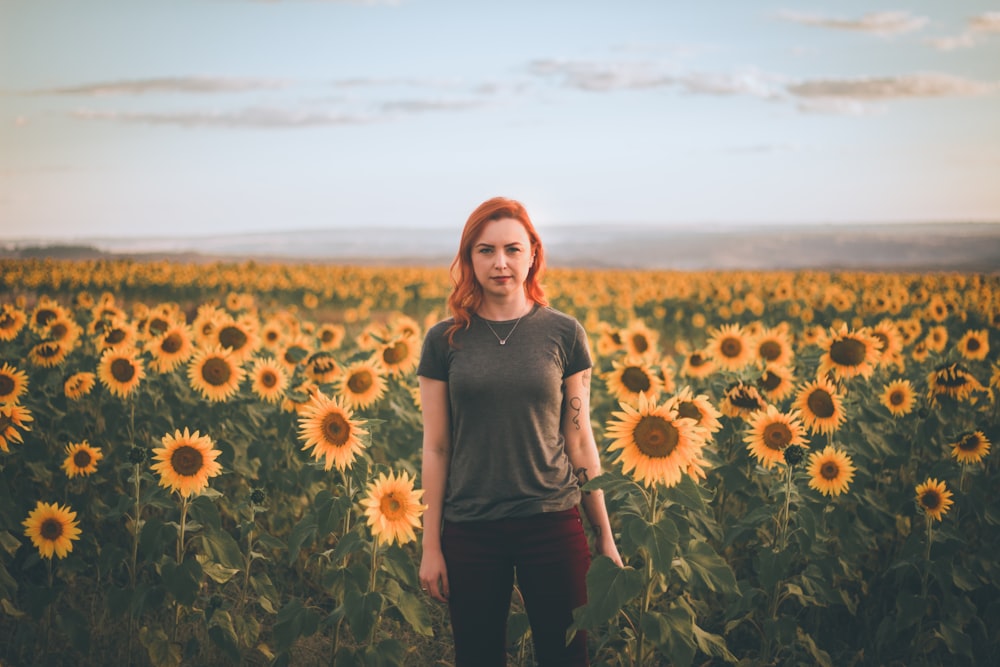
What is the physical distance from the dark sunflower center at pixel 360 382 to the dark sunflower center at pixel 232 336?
5.63 ft

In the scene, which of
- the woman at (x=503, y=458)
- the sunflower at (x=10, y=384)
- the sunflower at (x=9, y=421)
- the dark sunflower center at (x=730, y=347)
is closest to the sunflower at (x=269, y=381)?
the sunflower at (x=9, y=421)

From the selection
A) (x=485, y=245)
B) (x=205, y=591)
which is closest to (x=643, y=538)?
(x=485, y=245)

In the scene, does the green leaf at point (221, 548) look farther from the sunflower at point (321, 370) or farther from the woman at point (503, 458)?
the sunflower at point (321, 370)

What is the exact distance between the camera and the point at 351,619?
10.7 feet

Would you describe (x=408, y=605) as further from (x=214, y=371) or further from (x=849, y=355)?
(x=849, y=355)

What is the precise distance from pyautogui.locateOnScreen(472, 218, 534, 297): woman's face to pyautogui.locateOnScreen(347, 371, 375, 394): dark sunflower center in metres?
2.29

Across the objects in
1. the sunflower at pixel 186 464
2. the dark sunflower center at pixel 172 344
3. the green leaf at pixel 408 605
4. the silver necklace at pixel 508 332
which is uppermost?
Result: the silver necklace at pixel 508 332

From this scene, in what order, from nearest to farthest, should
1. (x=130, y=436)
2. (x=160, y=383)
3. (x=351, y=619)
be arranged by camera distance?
(x=351, y=619) < (x=130, y=436) < (x=160, y=383)

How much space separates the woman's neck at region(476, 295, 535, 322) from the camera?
3127mm

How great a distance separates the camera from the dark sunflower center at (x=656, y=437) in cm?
296

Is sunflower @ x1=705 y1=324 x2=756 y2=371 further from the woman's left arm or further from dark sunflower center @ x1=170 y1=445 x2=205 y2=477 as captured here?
dark sunflower center @ x1=170 y1=445 x2=205 y2=477

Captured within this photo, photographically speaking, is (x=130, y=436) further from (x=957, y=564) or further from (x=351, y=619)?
(x=957, y=564)

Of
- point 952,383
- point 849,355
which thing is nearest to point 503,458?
point 849,355

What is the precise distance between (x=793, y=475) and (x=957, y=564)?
1.49 meters
